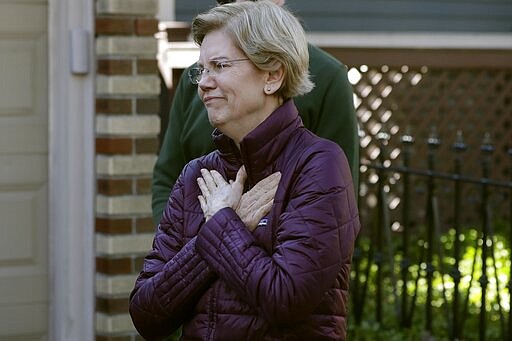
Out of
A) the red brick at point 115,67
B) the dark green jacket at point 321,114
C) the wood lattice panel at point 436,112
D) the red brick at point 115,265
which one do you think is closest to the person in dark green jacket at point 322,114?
the dark green jacket at point 321,114

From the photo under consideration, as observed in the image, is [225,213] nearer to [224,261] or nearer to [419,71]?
[224,261]

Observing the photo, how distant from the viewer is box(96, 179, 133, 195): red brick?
572 cm

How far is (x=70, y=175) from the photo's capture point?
18.9ft

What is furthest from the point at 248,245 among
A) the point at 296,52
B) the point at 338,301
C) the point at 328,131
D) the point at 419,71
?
the point at 419,71

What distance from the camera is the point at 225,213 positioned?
3.02 m

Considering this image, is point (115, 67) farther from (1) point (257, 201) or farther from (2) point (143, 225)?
(1) point (257, 201)

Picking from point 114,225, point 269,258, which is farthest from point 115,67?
point 269,258

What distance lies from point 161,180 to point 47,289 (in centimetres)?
190

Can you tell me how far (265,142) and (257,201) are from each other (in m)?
0.14

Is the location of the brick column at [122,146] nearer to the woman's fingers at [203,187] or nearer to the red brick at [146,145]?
the red brick at [146,145]

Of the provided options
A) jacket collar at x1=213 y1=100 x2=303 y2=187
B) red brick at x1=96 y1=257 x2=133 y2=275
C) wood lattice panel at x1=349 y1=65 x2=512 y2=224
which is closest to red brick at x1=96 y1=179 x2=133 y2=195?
red brick at x1=96 y1=257 x2=133 y2=275

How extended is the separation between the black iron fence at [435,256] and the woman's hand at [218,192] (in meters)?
3.44

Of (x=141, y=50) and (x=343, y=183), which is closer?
(x=343, y=183)

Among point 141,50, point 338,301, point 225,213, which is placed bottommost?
point 338,301
